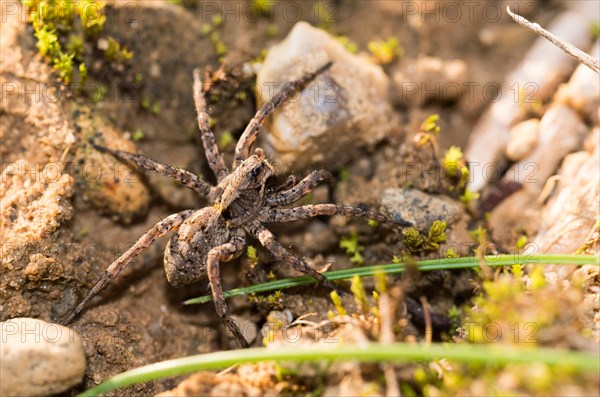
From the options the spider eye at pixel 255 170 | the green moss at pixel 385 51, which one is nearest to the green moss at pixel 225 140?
the spider eye at pixel 255 170

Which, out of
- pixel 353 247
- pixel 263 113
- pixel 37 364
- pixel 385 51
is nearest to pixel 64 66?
pixel 263 113

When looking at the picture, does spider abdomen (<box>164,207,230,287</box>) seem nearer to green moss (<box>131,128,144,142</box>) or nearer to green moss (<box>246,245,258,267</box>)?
green moss (<box>246,245,258,267</box>)

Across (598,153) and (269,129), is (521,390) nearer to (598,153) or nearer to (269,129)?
(598,153)

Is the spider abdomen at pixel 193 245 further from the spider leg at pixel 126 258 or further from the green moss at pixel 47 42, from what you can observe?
the green moss at pixel 47 42

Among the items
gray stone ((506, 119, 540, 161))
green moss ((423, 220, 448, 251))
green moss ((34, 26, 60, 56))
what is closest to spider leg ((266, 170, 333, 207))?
green moss ((423, 220, 448, 251))

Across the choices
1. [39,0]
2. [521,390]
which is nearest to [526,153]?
[521,390]

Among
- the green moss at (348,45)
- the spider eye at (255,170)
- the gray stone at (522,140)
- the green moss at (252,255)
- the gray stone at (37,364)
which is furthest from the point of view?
the green moss at (348,45)
